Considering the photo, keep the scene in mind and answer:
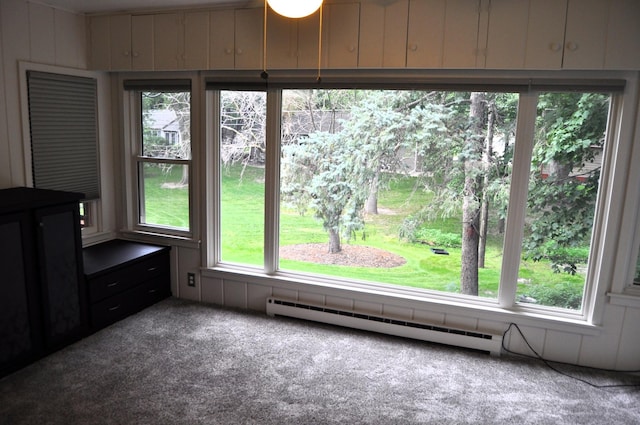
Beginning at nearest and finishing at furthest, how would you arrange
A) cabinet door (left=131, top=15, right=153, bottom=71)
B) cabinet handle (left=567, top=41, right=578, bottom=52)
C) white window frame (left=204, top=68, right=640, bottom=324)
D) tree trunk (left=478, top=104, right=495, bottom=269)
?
cabinet handle (left=567, top=41, right=578, bottom=52), white window frame (left=204, top=68, right=640, bottom=324), tree trunk (left=478, top=104, right=495, bottom=269), cabinet door (left=131, top=15, right=153, bottom=71)

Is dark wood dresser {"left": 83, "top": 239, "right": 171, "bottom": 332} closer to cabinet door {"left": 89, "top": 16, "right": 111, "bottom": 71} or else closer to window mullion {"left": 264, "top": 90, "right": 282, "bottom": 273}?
window mullion {"left": 264, "top": 90, "right": 282, "bottom": 273}

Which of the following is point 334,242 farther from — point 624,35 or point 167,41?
point 624,35

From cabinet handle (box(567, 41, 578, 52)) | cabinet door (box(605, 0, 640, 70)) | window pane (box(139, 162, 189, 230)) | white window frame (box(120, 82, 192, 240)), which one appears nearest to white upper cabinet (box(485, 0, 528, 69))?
cabinet handle (box(567, 41, 578, 52))

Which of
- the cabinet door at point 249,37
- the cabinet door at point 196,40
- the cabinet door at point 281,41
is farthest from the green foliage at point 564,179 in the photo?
the cabinet door at point 196,40

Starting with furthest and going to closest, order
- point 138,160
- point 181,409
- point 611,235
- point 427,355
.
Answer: point 138,160, point 427,355, point 611,235, point 181,409

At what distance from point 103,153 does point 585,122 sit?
153 inches

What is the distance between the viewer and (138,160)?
4.12 meters

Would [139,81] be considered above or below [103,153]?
above

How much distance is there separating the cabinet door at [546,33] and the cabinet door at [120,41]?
309cm

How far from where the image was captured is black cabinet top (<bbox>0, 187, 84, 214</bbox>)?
2.70m

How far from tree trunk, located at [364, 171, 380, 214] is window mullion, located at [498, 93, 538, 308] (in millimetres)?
973

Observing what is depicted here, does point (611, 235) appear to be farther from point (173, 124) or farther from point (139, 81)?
point (139, 81)

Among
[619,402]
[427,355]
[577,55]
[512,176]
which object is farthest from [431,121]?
[619,402]

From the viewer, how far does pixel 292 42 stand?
3312mm
